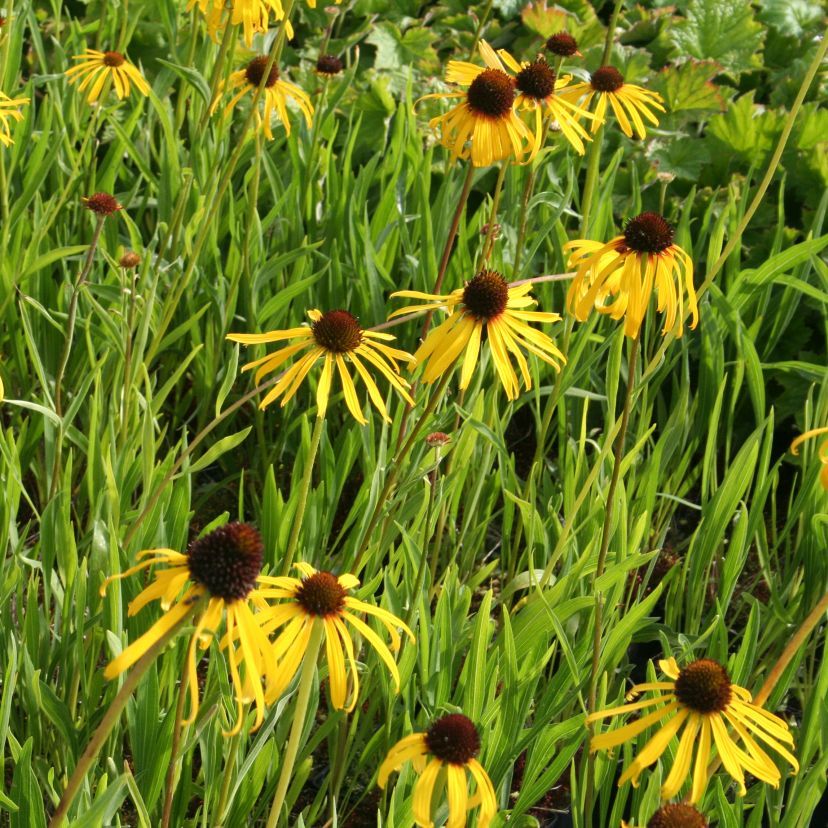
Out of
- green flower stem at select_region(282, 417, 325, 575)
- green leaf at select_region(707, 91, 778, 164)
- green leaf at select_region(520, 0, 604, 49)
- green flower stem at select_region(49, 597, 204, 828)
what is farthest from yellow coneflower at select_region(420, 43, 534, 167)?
green leaf at select_region(520, 0, 604, 49)

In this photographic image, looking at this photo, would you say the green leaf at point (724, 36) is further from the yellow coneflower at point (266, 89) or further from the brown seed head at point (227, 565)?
the brown seed head at point (227, 565)

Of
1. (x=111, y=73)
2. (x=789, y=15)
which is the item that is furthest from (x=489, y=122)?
(x=789, y=15)

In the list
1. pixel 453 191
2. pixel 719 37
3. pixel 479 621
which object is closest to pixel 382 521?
pixel 479 621

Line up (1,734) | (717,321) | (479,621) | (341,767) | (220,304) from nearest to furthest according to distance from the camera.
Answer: (1,734) → (479,621) → (341,767) → (220,304) → (717,321)

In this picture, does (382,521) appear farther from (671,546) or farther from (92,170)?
(92,170)

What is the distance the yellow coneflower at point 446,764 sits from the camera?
1.14m

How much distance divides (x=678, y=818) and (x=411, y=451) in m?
1.01

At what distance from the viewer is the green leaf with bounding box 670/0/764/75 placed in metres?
3.61

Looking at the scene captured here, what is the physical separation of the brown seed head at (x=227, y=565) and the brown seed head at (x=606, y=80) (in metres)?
1.58

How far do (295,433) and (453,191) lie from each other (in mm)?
792

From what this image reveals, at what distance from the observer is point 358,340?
1586 millimetres

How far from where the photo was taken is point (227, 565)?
0.97 metres

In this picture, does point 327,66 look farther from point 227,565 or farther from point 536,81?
point 227,565

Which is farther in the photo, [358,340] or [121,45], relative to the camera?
[121,45]
